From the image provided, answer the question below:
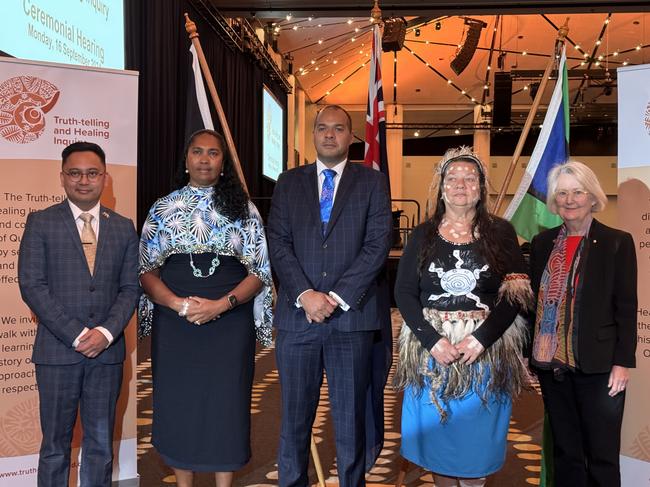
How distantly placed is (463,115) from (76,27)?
17.2 metres

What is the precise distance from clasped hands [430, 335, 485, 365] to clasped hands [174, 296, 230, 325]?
82 cm

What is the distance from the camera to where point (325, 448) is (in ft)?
12.4

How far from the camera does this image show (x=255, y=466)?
11.3 feet

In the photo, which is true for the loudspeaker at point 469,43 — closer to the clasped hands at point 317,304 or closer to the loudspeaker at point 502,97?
the loudspeaker at point 502,97

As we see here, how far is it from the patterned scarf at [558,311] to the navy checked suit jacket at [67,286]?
1.55 meters

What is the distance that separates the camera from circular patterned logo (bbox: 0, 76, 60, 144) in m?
2.78

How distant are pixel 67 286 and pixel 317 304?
2.97 feet

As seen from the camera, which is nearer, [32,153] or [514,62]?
[32,153]

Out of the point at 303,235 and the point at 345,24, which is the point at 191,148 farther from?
the point at 345,24

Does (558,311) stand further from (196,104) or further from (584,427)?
(196,104)

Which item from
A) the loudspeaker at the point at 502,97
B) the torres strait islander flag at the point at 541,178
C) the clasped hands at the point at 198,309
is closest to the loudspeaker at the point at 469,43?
the loudspeaker at the point at 502,97

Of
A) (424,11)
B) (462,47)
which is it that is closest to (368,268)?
(424,11)

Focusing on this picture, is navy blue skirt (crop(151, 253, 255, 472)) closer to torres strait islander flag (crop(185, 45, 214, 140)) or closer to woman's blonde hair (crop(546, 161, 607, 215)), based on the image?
woman's blonde hair (crop(546, 161, 607, 215))

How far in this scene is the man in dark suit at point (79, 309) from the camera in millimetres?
2355
